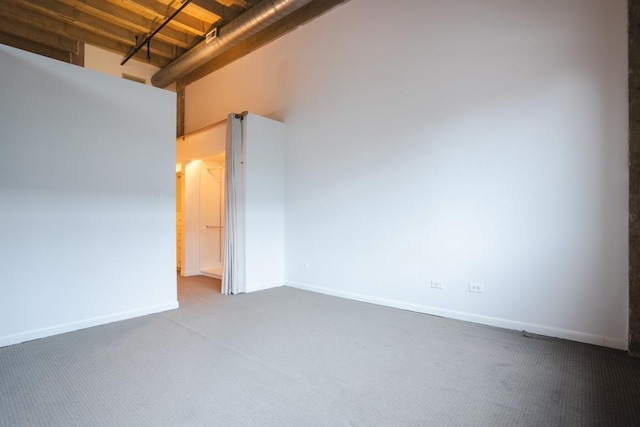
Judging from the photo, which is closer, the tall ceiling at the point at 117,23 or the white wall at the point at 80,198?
the white wall at the point at 80,198

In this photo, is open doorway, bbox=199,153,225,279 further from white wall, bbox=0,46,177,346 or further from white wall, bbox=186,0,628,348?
white wall, bbox=0,46,177,346

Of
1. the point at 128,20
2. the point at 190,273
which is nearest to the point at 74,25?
the point at 128,20

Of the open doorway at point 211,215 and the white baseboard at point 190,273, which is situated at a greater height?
the open doorway at point 211,215

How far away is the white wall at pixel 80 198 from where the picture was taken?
308 centimetres

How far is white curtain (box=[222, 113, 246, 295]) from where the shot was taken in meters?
4.94

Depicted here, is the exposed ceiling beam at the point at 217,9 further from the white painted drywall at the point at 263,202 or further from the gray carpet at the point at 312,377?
the gray carpet at the point at 312,377

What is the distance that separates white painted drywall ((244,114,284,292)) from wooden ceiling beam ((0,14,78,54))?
4480 millimetres

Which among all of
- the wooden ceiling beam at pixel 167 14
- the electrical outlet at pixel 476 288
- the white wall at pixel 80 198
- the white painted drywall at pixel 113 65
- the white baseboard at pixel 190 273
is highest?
the wooden ceiling beam at pixel 167 14

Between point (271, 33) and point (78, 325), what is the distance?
5304 millimetres

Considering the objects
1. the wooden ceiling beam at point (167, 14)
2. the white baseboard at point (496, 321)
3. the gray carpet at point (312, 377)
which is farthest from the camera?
the wooden ceiling beam at point (167, 14)

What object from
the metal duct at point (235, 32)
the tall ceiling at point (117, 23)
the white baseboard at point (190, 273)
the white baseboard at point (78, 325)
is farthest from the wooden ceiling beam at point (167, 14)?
the white baseboard at point (78, 325)

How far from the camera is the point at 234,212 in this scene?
5.00 metres

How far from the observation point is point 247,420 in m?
1.84

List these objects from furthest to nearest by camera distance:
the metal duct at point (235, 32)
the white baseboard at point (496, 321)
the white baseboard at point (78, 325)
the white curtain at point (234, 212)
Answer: the white curtain at point (234, 212) < the metal duct at point (235, 32) < the white baseboard at point (78, 325) < the white baseboard at point (496, 321)
